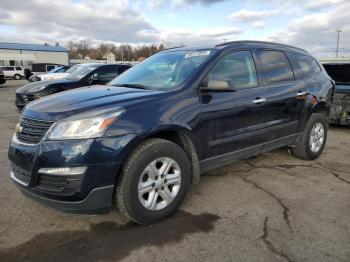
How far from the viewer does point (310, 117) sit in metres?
5.46

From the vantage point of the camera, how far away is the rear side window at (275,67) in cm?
460

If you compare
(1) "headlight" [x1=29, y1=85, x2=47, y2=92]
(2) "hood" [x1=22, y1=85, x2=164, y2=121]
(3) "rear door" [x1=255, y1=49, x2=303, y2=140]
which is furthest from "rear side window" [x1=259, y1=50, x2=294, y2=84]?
(1) "headlight" [x1=29, y1=85, x2=47, y2=92]

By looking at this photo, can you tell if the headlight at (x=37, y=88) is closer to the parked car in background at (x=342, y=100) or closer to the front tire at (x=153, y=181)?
the front tire at (x=153, y=181)

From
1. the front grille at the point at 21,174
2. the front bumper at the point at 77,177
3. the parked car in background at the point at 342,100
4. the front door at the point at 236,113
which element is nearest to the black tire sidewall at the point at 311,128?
the front door at the point at 236,113

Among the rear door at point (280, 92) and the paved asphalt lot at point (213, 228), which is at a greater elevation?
the rear door at point (280, 92)

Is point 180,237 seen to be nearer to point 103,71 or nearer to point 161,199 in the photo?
point 161,199

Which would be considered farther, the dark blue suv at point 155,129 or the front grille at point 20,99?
the front grille at point 20,99

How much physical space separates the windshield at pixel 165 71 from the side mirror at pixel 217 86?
0.24m

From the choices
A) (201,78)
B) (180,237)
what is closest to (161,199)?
(180,237)

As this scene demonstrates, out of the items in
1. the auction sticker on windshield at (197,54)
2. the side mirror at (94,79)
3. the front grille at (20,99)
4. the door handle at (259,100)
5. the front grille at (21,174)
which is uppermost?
the auction sticker on windshield at (197,54)

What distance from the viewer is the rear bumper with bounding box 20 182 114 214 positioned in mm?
2971

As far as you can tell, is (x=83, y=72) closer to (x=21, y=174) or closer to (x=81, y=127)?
(x=21, y=174)

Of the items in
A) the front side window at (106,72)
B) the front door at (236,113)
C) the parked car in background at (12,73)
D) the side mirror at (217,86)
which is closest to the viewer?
the side mirror at (217,86)

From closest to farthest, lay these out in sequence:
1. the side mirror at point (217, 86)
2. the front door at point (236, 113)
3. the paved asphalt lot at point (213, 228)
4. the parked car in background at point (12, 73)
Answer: the paved asphalt lot at point (213, 228) < the side mirror at point (217, 86) < the front door at point (236, 113) < the parked car in background at point (12, 73)
